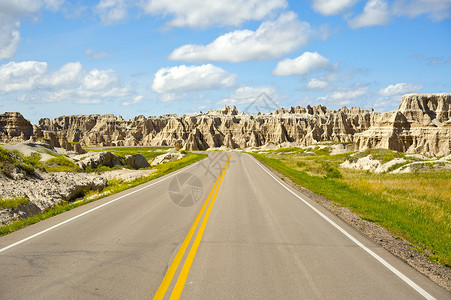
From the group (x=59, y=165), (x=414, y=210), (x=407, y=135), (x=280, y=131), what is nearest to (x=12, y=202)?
(x=59, y=165)

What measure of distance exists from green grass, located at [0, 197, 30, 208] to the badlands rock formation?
6812cm

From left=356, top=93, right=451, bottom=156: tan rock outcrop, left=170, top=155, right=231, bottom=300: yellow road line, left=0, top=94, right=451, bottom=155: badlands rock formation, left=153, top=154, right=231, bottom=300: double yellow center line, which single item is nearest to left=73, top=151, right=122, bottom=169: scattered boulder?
left=153, top=154, right=231, bottom=300: double yellow center line

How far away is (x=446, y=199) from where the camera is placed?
559 inches

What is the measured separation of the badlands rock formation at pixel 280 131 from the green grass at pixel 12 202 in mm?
68120

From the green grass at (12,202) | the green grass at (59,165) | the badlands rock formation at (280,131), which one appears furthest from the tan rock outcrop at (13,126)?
the green grass at (12,202)

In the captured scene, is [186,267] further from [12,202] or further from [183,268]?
[12,202]

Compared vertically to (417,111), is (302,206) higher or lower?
lower

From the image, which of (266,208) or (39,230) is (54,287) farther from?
(266,208)

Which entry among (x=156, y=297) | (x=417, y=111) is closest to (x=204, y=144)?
(x=417, y=111)

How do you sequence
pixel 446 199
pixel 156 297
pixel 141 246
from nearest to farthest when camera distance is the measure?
pixel 156 297 → pixel 141 246 → pixel 446 199

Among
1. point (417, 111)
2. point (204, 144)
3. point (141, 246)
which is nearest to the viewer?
point (141, 246)

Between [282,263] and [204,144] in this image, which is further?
[204,144]

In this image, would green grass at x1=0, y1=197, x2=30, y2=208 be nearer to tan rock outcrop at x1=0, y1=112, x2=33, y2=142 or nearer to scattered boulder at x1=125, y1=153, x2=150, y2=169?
scattered boulder at x1=125, y1=153, x2=150, y2=169

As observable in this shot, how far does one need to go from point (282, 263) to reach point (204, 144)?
129 meters
